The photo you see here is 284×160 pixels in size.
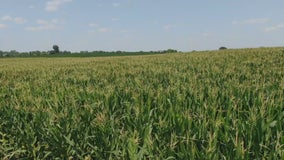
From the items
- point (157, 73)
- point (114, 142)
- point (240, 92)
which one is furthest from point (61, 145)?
point (157, 73)

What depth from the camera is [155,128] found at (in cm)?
368

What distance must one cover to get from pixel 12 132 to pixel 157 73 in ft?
17.4

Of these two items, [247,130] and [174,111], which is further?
[174,111]

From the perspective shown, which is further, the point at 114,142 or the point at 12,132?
the point at 12,132

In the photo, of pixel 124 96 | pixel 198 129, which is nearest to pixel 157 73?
pixel 124 96

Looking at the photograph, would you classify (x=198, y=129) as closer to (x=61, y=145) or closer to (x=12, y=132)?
(x=61, y=145)

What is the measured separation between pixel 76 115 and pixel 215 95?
1846 millimetres

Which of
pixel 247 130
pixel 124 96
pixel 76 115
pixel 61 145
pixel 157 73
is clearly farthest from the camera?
pixel 157 73

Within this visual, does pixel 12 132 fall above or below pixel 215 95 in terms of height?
below

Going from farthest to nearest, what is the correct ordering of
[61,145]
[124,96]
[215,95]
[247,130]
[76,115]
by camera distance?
[124,96] < [215,95] < [76,115] < [61,145] < [247,130]

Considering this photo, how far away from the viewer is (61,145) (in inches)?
144

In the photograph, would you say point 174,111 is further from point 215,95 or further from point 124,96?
point 124,96

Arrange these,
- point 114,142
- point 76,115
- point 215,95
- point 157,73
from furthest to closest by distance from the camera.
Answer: point 157,73, point 215,95, point 76,115, point 114,142

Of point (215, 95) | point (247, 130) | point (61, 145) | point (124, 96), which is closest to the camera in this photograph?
point (247, 130)
